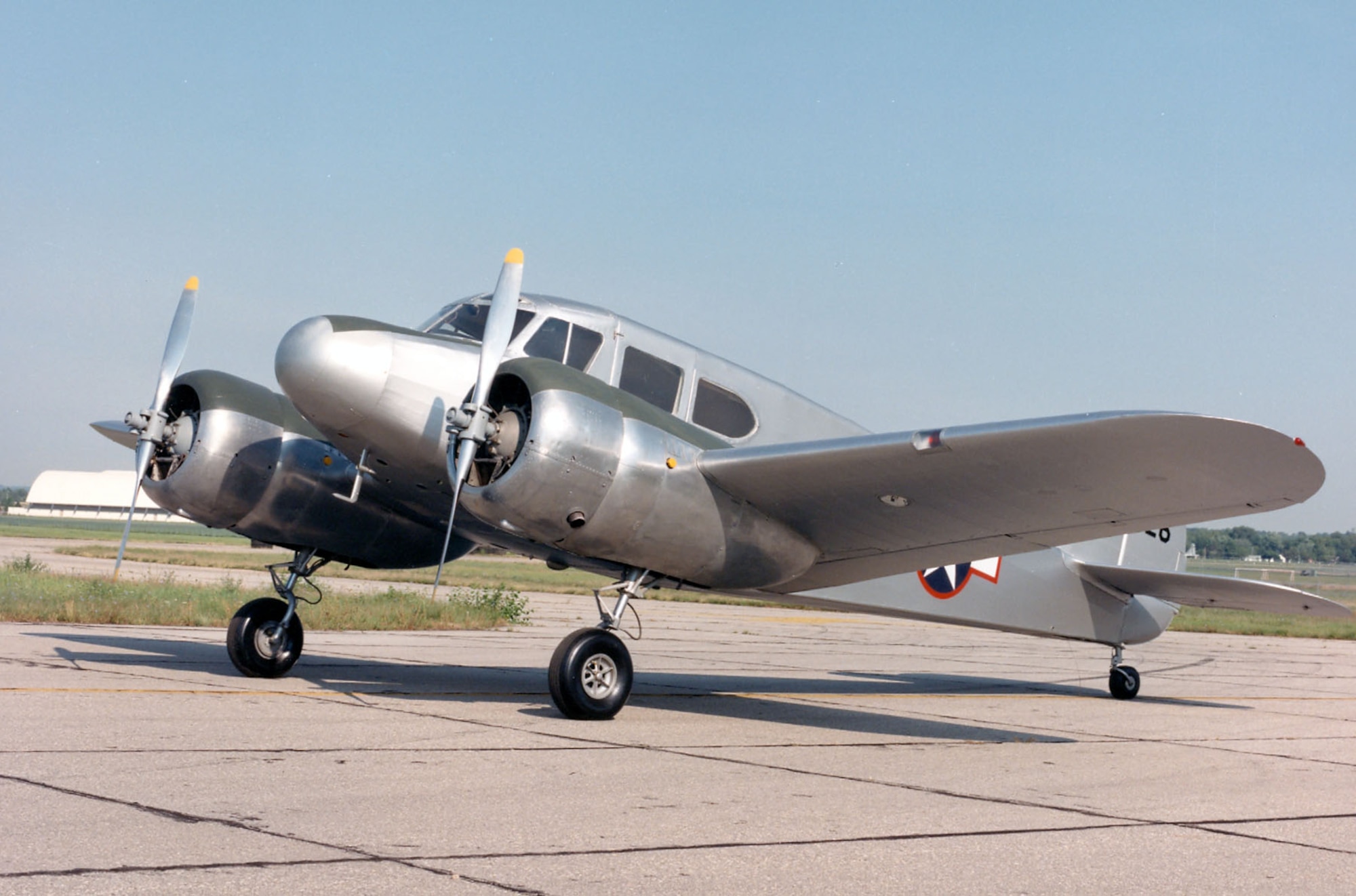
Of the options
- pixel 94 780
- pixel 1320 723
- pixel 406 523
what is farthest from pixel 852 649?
pixel 94 780

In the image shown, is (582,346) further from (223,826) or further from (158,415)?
(223,826)

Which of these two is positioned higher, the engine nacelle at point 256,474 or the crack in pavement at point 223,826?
the engine nacelle at point 256,474

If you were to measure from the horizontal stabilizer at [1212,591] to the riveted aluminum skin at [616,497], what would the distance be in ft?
22.3

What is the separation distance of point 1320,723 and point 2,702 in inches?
508

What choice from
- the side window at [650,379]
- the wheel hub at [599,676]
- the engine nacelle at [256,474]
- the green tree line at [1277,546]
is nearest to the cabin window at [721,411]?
the side window at [650,379]

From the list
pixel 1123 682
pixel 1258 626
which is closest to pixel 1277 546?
pixel 1258 626

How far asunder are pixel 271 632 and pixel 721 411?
Result: 16.6 ft

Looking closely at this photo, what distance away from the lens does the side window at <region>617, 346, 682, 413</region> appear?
1083 cm

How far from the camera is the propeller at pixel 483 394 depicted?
8.99 meters

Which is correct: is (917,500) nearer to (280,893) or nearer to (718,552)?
(718,552)

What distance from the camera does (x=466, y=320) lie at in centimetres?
1093

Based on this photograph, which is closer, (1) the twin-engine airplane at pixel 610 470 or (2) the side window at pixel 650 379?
(1) the twin-engine airplane at pixel 610 470

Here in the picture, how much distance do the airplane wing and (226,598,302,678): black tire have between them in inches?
199

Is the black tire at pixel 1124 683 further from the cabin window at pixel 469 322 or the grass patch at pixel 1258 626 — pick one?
the grass patch at pixel 1258 626
